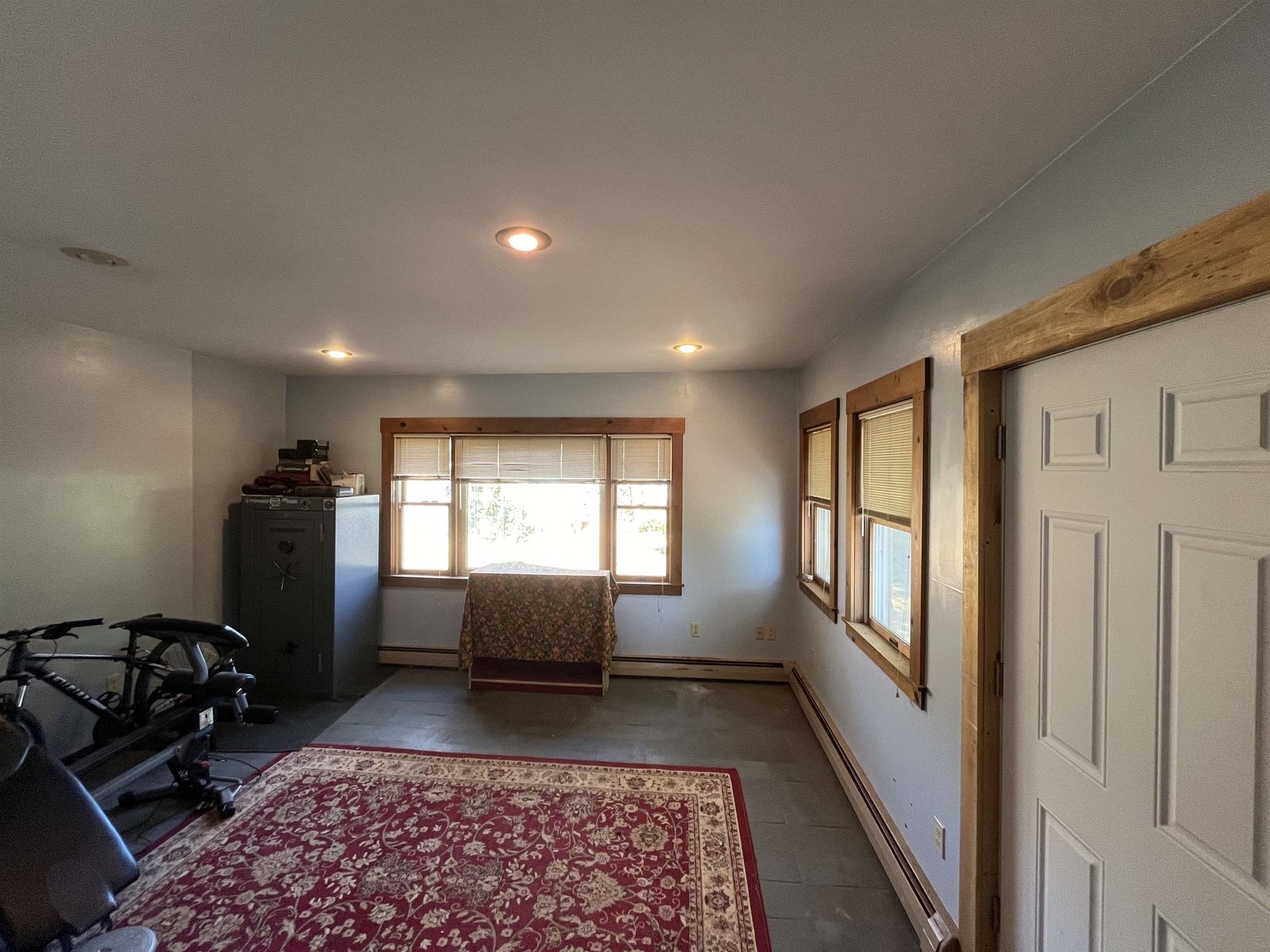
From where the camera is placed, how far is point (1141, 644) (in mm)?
1017

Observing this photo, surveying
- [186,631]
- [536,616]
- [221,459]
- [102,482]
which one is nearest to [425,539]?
[536,616]

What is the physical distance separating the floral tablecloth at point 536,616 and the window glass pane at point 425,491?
931 mm

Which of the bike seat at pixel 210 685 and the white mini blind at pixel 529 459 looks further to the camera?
the white mini blind at pixel 529 459

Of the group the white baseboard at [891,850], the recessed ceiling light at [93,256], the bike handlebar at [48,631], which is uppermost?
the recessed ceiling light at [93,256]

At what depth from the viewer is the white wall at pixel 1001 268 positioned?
0.82 m

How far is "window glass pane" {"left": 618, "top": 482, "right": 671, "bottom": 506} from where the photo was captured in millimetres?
4168

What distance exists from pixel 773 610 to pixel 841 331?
7.76 ft

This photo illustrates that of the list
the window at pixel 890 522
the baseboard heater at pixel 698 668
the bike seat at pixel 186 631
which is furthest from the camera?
the baseboard heater at pixel 698 668

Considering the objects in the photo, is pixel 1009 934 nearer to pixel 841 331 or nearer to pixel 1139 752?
pixel 1139 752

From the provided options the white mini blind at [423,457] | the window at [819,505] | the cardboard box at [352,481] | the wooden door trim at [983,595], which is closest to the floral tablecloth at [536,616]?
the white mini blind at [423,457]

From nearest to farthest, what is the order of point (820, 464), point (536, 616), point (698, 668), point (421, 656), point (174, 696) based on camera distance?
point (174, 696) → point (820, 464) → point (536, 616) → point (698, 668) → point (421, 656)

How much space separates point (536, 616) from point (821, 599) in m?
2.14

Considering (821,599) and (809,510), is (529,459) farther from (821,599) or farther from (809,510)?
(821,599)

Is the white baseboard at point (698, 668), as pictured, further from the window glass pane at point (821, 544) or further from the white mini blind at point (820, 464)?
the white mini blind at point (820, 464)
